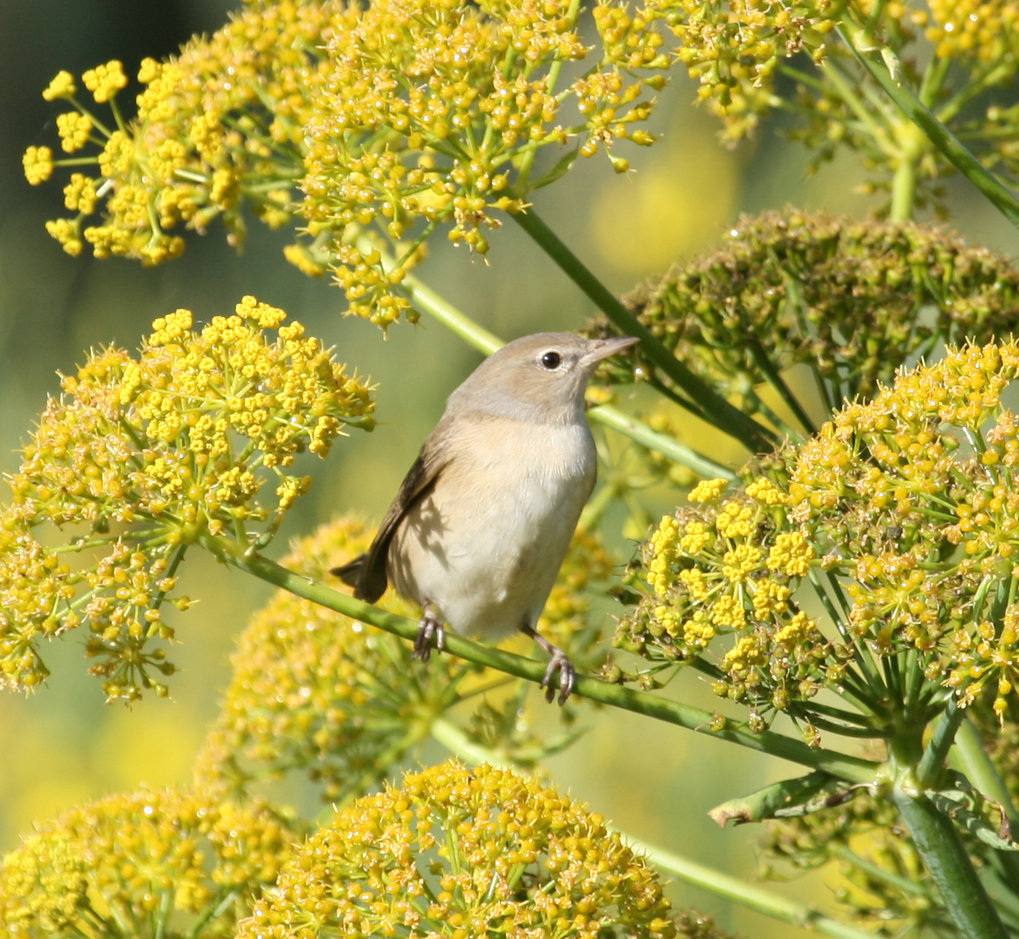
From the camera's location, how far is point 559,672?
131 inches

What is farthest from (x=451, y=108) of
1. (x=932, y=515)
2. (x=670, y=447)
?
(x=932, y=515)

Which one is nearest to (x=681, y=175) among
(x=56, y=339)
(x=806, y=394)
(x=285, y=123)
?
(x=806, y=394)

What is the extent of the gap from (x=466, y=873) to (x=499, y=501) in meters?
1.50

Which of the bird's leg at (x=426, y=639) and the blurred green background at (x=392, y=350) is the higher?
the blurred green background at (x=392, y=350)

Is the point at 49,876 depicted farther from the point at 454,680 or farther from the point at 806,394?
the point at 806,394

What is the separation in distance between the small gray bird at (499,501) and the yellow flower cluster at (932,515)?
132 cm

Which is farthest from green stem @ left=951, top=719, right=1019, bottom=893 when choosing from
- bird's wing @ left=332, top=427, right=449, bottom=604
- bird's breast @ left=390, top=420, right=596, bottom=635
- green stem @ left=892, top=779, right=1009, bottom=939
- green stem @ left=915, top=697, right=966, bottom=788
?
bird's wing @ left=332, top=427, right=449, bottom=604

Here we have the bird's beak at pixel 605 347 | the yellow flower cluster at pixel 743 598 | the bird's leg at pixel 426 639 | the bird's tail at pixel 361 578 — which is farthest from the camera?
the bird's tail at pixel 361 578

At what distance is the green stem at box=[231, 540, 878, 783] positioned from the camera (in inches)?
96.8

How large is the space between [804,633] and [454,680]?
1566 millimetres

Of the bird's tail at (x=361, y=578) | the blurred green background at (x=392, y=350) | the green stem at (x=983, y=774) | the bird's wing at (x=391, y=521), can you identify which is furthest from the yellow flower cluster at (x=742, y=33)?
the blurred green background at (x=392, y=350)

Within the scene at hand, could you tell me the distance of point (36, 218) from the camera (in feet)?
25.9

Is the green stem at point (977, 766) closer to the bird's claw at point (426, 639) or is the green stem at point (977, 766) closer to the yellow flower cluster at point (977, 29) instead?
the bird's claw at point (426, 639)

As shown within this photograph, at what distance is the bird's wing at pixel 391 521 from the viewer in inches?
154
